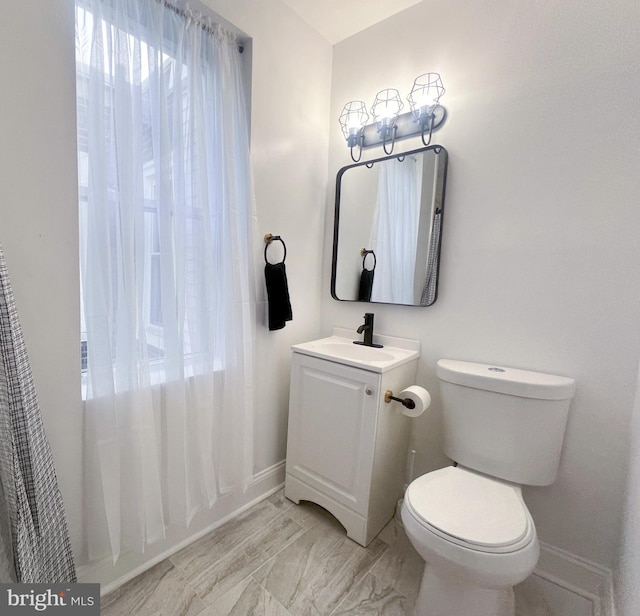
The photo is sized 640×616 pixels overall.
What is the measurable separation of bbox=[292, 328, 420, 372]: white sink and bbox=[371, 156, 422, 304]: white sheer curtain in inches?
9.2

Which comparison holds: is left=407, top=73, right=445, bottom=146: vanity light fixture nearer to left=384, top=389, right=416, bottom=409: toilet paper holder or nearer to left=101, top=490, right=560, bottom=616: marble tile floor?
left=384, top=389, right=416, bottom=409: toilet paper holder

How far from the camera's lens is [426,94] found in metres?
1.55

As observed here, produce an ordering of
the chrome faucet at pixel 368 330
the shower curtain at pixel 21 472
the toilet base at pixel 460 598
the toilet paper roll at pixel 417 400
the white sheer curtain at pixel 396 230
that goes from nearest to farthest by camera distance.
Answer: the shower curtain at pixel 21 472 → the toilet base at pixel 460 598 → the toilet paper roll at pixel 417 400 → the white sheer curtain at pixel 396 230 → the chrome faucet at pixel 368 330

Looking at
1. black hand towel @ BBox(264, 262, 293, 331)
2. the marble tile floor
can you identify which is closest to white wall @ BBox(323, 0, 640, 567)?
the marble tile floor

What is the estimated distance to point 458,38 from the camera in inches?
58.3

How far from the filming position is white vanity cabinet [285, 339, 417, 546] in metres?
1.41

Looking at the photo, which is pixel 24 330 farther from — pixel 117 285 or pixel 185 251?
pixel 185 251

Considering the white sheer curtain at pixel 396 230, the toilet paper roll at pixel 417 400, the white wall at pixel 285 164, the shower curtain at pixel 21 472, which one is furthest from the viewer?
the white sheer curtain at pixel 396 230

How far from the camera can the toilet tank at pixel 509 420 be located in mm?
1200

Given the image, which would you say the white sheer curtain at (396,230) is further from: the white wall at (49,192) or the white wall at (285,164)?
the white wall at (49,192)

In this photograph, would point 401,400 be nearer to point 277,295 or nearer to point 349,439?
point 349,439

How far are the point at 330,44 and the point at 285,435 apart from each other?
92.5 inches

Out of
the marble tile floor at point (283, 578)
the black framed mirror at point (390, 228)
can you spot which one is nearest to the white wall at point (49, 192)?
the marble tile floor at point (283, 578)

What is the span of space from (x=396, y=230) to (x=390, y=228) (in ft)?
0.13
